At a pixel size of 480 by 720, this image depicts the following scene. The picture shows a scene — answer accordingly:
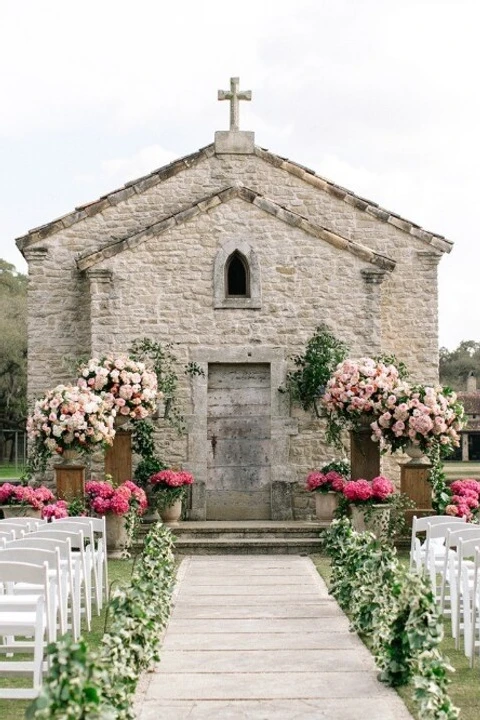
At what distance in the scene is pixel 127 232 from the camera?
1819cm

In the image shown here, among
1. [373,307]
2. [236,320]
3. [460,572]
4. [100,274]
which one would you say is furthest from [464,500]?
[460,572]

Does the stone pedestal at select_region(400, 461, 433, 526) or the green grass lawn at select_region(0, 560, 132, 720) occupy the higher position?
the stone pedestal at select_region(400, 461, 433, 526)

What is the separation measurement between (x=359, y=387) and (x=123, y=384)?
3190 mm

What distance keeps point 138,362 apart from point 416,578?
32.2 ft

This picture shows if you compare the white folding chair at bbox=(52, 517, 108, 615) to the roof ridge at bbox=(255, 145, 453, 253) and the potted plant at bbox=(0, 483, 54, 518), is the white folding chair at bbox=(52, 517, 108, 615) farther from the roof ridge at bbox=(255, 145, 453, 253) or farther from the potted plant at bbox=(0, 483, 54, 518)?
the roof ridge at bbox=(255, 145, 453, 253)

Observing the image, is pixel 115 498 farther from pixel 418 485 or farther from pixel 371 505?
pixel 418 485

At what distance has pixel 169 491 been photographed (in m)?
16.1

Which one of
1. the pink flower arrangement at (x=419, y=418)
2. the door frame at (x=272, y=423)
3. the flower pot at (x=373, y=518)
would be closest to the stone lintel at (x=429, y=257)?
the door frame at (x=272, y=423)

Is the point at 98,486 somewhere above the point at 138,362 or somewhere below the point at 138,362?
below

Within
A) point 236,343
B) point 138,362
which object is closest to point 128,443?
point 138,362

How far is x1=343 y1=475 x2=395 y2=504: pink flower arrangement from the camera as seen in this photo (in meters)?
14.9

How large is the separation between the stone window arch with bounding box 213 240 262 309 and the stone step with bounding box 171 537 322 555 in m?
3.70

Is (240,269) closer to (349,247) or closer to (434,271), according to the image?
(349,247)

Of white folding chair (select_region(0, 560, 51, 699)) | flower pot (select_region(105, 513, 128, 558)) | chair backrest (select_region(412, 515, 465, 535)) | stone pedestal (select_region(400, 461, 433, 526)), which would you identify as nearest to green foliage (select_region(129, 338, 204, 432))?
A: flower pot (select_region(105, 513, 128, 558))
